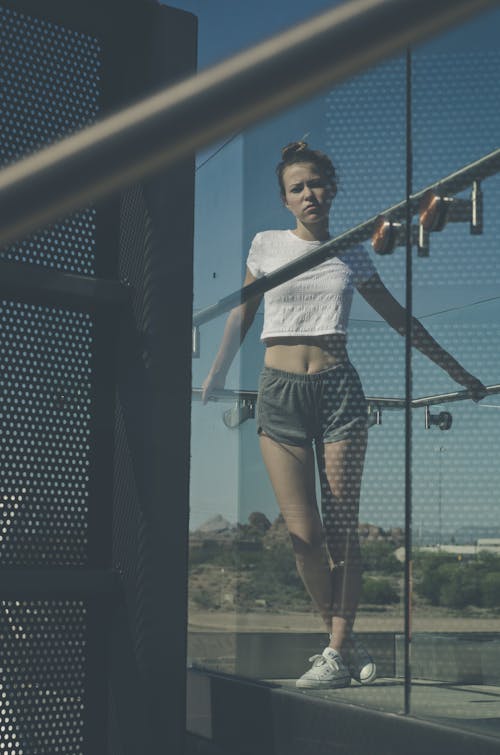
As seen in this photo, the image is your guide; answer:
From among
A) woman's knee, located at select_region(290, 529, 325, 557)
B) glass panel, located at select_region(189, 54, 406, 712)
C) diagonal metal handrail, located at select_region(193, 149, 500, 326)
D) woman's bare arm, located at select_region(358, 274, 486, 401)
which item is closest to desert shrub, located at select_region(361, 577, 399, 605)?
glass panel, located at select_region(189, 54, 406, 712)

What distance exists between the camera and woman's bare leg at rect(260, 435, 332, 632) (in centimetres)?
229

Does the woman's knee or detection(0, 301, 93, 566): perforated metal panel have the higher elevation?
detection(0, 301, 93, 566): perforated metal panel

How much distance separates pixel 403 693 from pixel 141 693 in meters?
0.52

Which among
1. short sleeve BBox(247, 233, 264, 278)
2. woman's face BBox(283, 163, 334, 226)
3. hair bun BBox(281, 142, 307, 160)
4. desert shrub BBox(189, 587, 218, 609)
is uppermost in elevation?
hair bun BBox(281, 142, 307, 160)

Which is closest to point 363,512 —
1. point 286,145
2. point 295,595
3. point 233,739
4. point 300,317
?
point 295,595

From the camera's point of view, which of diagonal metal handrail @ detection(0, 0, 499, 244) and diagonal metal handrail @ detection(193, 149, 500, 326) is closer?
diagonal metal handrail @ detection(0, 0, 499, 244)

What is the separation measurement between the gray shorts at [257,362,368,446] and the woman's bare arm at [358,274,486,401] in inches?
5.9

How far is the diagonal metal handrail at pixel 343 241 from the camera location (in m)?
2.07

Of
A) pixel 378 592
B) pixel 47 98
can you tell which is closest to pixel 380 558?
pixel 378 592

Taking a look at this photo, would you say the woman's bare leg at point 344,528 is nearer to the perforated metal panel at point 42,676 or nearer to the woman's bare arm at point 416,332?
the woman's bare arm at point 416,332

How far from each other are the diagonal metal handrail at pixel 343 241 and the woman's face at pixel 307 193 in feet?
0.27

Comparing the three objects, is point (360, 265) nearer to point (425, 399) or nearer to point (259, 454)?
point (425, 399)

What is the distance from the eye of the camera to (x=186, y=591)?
2.12 m

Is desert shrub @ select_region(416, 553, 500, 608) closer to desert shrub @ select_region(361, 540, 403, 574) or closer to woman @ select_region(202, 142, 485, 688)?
desert shrub @ select_region(361, 540, 403, 574)
